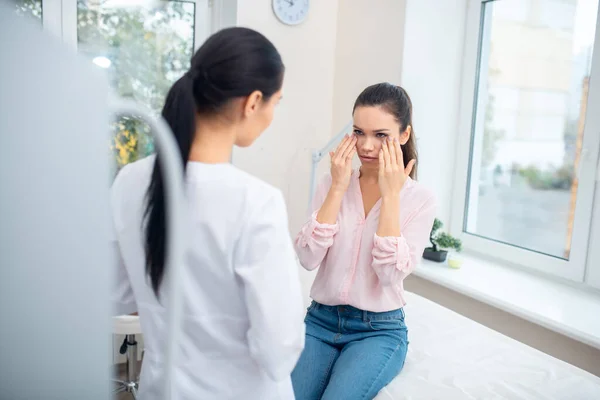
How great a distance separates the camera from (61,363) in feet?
1.64

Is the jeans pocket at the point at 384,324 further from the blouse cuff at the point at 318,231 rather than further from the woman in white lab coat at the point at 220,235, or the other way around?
the woman in white lab coat at the point at 220,235

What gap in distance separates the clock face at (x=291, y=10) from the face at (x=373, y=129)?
1.34 m

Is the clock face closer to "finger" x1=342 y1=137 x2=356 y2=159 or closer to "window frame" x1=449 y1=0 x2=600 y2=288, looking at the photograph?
"window frame" x1=449 y1=0 x2=600 y2=288

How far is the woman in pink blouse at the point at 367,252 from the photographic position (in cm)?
131

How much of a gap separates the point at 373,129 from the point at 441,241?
1.06 meters

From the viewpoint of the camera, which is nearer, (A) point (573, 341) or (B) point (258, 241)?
(B) point (258, 241)

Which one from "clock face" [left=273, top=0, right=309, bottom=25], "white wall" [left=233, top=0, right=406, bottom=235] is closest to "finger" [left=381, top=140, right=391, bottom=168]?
"white wall" [left=233, top=0, right=406, bottom=235]

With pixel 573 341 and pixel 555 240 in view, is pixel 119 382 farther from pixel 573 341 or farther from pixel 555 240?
pixel 555 240

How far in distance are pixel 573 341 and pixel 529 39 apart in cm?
128

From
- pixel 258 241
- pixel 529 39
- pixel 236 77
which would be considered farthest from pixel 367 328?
pixel 529 39

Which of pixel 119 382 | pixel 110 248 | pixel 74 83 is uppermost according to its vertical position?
pixel 74 83

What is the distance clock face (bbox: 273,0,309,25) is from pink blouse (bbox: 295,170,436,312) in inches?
57.7

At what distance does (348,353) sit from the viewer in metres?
1.32

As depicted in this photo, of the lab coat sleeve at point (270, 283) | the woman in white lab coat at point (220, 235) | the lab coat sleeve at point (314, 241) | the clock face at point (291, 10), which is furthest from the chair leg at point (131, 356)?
the clock face at point (291, 10)
